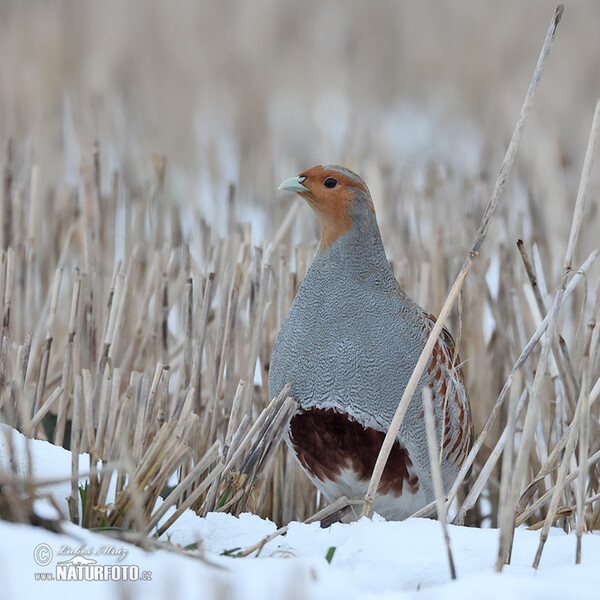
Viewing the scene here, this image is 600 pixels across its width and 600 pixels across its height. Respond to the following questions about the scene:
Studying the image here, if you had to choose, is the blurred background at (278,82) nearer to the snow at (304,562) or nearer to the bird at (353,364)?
the bird at (353,364)

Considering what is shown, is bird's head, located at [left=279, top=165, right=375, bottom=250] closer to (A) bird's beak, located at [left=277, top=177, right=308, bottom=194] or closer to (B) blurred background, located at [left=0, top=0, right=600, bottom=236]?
(A) bird's beak, located at [left=277, top=177, right=308, bottom=194]

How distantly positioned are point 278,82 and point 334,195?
438 centimetres

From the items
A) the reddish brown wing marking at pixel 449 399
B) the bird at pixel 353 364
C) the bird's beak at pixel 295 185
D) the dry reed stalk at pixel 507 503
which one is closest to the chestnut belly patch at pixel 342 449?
the bird at pixel 353 364

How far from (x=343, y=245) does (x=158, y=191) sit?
1.44 metres

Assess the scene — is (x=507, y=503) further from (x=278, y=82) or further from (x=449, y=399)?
(x=278, y=82)

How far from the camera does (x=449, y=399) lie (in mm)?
2549

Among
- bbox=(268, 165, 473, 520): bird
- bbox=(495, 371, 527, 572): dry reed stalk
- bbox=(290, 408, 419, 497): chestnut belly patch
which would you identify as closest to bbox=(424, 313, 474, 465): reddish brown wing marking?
bbox=(268, 165, 473, 520): bird

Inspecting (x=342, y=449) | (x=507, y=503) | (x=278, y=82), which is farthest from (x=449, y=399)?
(x=278, y=82)

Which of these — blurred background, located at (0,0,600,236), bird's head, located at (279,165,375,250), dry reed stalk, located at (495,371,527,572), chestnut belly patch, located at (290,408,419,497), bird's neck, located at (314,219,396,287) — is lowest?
chestnut belly patch, located at (290,408,419,497)

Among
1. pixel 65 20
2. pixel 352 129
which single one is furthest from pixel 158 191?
pixel 65 20

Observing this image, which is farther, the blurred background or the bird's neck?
the blurred background

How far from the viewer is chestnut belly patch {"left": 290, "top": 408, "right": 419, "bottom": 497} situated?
7.94 feet

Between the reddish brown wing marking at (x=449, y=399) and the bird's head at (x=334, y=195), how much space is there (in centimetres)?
39

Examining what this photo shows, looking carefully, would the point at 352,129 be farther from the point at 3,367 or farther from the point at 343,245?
the point at 3,367
